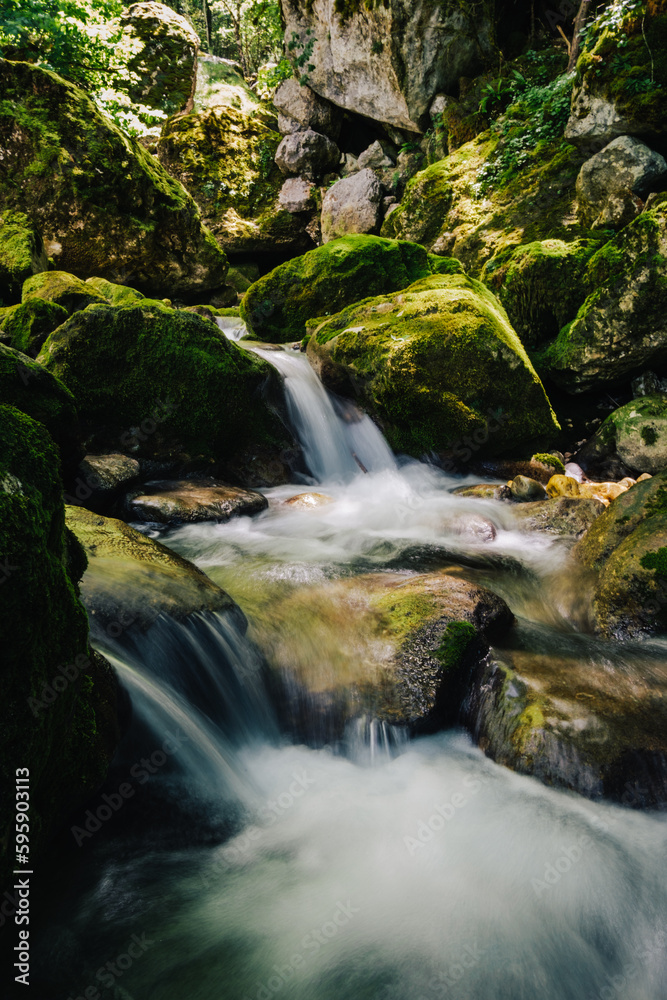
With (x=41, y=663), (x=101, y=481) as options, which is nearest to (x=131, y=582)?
(x=41, y=663)

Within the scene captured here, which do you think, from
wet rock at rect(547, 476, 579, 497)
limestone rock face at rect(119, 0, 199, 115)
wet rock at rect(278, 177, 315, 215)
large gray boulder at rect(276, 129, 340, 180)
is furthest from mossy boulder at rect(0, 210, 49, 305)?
limestone rock face at rect(119, 0, 199, 115)

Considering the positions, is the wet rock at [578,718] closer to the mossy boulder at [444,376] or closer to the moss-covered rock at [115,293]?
the mossy boulder at [444,376]

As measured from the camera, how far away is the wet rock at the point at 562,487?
654 centimetres

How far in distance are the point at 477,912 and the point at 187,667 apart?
70.3 inches

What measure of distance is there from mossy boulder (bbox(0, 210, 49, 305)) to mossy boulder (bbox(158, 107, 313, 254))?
387 inches

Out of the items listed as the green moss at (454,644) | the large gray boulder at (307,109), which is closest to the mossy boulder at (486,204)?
the large gray boulder at (307,109)

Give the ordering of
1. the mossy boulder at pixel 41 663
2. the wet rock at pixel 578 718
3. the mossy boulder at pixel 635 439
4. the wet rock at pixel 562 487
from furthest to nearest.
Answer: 1. the mossy boulder at pixel 635 439
2. the wet rock at pixel 562 487
3. the wet rock at pixel 578 718
4. the mossy boulder at pixel 41 663

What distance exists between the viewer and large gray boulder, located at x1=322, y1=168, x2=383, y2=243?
15.9 m

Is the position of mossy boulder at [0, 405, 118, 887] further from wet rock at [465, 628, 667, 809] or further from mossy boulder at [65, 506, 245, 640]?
wet rock at [465, 628, 667, 809]

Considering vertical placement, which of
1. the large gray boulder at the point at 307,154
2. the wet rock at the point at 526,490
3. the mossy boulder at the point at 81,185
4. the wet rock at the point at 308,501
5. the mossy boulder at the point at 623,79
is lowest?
the wet rock at the point at 526,490

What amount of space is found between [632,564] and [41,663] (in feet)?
12.3

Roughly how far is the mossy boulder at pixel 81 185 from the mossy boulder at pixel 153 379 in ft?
20.1

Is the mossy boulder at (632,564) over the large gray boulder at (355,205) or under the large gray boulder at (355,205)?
under

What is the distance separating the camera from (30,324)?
6.84m
